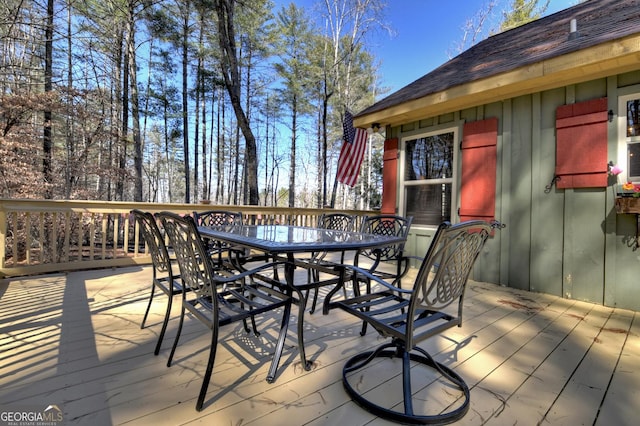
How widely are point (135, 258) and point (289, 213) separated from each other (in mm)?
2602

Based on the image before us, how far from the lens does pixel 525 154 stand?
11.2 ft

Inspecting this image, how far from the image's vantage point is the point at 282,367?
5.45 feet

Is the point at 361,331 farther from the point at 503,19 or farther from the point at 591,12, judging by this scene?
the point at 503,19

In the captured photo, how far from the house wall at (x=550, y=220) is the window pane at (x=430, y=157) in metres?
0.45

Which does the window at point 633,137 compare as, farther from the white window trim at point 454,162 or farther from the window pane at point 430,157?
the window pane at point 430,157

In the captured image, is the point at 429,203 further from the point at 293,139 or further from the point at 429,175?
the point at 293,139

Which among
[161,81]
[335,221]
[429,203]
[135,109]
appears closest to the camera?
[335,221]

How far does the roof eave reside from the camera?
8.25 feet

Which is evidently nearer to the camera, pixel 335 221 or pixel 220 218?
pixel 220 218

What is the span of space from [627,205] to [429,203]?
210cm

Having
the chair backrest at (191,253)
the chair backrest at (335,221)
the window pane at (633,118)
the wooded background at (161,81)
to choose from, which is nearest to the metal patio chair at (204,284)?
the chair backrest at (191,253)

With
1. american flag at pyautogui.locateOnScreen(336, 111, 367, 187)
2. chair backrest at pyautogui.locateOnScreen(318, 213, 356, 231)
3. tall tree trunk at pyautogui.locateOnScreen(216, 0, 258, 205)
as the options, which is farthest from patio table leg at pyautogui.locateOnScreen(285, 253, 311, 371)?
tall tree trunk at pyautogui.locateOnScreen(216, 0, 258, 205)

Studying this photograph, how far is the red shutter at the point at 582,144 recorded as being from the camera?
2.88 m

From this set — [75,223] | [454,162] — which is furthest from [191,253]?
[75,223]
